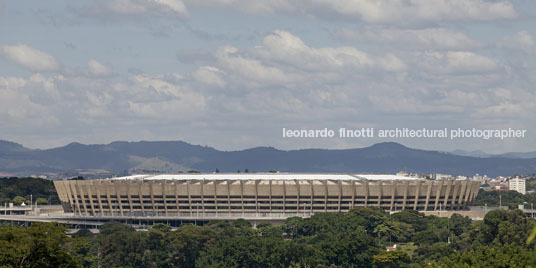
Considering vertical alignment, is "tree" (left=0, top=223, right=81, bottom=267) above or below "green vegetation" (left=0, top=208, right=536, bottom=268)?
above

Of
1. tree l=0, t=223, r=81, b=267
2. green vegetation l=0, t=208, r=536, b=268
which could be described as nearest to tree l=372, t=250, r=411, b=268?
green vegetation l=0, t=208, r=536, b=268

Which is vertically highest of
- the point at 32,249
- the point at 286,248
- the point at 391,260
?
the point at 32,249

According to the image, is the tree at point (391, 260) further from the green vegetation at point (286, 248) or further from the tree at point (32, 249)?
the tree at point (32, 249)

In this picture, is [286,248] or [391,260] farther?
[391,260]

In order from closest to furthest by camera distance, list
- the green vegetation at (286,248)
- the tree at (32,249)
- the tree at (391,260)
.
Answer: the tree at (32,249) < the green vegetation at (286,248) < the tree at (391,260)

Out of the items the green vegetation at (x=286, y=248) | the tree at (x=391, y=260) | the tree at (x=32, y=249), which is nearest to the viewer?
the tree at (x=32, y=249)

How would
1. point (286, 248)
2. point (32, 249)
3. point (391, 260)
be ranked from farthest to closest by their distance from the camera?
point (391, 260) < point (286, 248) < point (32, 249)

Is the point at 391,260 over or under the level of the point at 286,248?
under

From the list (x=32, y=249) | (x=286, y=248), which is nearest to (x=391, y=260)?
(x=286, y=248)

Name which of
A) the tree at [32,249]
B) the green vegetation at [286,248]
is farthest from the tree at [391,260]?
the tree at [32,249]

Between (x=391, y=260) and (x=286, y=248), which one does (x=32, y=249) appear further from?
(x=391, y=260)

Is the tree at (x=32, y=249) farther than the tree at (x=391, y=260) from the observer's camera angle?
No

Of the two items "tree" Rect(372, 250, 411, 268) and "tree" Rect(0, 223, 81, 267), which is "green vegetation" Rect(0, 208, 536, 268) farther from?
"tree" Rect(0, 223, 81, 267)

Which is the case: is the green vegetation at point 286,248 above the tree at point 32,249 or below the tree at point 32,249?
below
